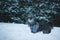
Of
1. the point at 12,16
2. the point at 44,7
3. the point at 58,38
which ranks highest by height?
the point at 44,7

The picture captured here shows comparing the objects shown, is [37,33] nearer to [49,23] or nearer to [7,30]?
[49,23]

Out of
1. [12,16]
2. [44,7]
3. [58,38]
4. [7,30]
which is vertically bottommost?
[58,38]

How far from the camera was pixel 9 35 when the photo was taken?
5.02ft

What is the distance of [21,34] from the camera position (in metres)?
1.53

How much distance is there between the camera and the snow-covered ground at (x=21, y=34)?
1.52 meters

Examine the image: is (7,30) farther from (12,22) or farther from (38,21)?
(38,21)

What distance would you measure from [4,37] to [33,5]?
58 centimetres

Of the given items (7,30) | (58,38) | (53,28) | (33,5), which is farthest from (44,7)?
(7,30)

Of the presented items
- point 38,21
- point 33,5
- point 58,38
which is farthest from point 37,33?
point 33,5

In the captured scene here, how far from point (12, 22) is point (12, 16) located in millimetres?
86

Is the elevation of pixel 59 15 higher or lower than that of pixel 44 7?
lower

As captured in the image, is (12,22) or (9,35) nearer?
(9,35)

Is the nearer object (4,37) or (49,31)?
(4,37)

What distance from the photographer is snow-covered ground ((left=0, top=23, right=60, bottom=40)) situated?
1.52 m
